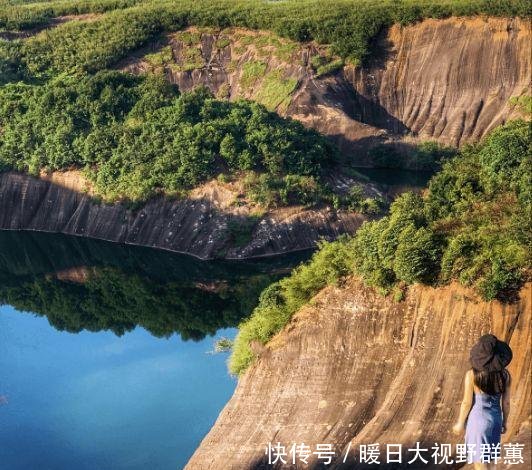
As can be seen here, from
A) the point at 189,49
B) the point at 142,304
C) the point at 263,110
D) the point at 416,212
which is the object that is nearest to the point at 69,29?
the point at 189,49

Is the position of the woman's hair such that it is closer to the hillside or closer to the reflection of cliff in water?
the reflection of cliff in water

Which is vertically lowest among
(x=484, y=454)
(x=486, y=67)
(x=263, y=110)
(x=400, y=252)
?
→ (x=484, y=454)

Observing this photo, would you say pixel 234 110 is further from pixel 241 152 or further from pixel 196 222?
pixel 196 222

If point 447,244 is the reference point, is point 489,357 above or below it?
below

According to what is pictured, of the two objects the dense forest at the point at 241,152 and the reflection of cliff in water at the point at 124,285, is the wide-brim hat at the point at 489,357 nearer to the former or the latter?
the dense forest at the point at 241,152

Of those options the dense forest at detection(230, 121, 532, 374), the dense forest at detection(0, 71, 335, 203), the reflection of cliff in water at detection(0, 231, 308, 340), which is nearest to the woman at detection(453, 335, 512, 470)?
the dense forest at detection(230, 121, 532, 374)

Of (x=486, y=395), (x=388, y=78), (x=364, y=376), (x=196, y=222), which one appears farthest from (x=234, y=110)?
(x=486, y=395)

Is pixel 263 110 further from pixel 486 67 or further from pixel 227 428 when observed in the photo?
pixel 227 428

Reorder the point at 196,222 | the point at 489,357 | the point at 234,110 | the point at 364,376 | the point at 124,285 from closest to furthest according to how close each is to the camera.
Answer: the point at 489,357
the point at 364,376
the point at 124,285
the point at 196,222
the point at 234,110
